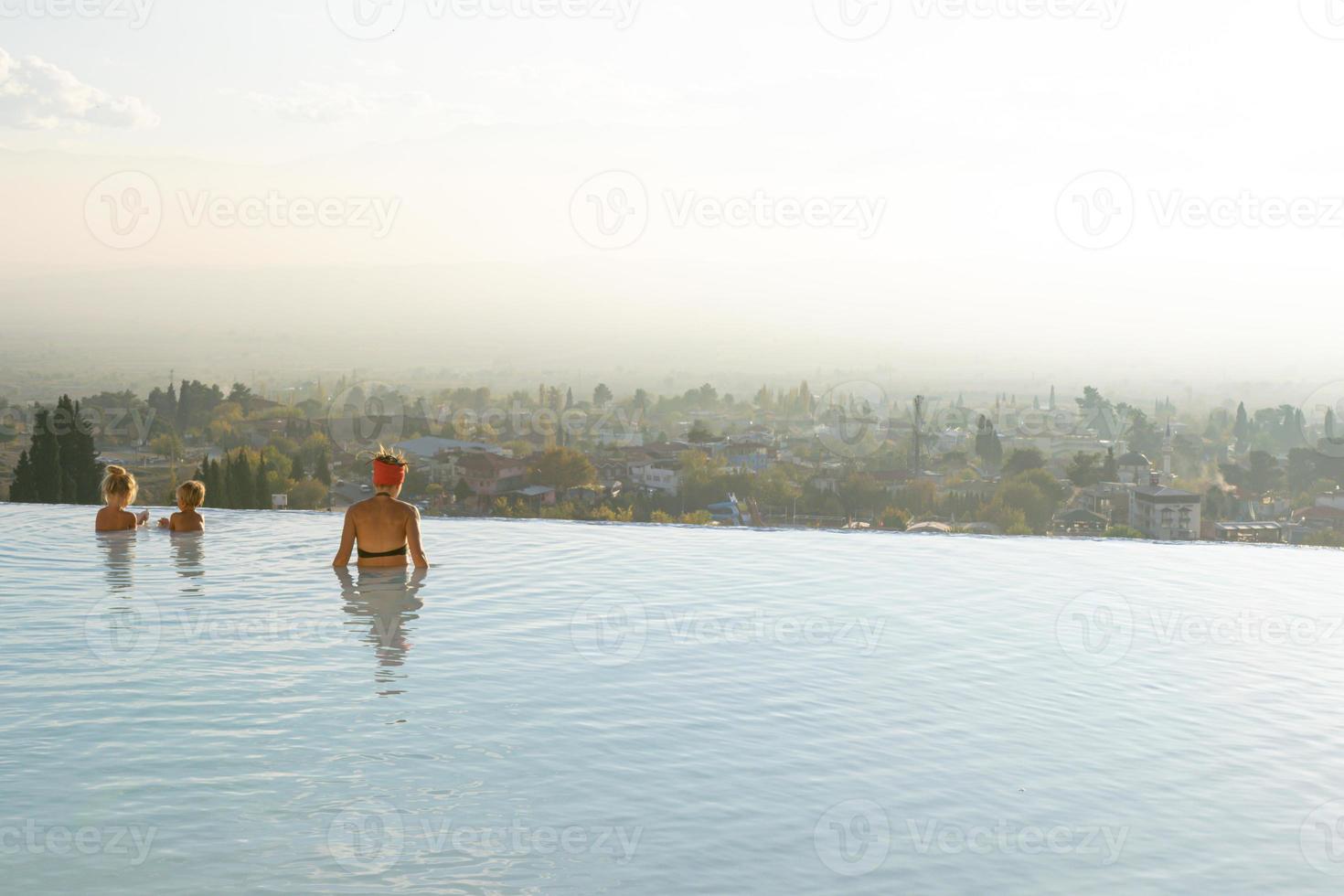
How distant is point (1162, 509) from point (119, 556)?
18.9 m

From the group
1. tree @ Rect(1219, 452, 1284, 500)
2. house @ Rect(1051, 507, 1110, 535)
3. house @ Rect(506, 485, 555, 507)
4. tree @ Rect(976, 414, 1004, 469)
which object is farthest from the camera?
tree @ Rect(976, 414, 1004, 469)

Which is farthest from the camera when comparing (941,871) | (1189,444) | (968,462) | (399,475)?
(1189,444)

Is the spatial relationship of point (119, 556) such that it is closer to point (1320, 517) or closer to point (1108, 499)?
point (1108, 499)

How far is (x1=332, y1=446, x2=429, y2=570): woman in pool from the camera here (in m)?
8.73

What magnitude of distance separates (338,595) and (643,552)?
12.4 ft

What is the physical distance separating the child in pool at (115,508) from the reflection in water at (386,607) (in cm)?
338

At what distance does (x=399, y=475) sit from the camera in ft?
28.2

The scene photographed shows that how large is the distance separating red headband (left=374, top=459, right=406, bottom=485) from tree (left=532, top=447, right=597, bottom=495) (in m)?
14.5

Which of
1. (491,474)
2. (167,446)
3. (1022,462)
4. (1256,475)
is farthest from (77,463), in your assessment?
(1256,475)

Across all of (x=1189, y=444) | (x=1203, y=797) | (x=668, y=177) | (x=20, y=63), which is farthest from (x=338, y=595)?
(x=1189, y=444)

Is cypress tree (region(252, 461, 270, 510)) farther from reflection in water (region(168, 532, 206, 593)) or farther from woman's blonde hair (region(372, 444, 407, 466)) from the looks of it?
woman's blonde hair (region(372, 444, 407, 466))

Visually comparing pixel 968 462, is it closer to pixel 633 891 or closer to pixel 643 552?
pixel 643 552

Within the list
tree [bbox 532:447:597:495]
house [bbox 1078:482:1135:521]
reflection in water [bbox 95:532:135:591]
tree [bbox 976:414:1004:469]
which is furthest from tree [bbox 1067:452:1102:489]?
reflection in water [bbox 95:532:135:591]

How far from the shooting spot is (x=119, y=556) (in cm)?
976
